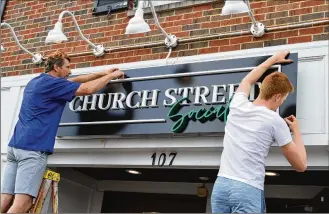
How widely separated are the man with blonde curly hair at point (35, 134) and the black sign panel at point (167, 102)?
1.91 feet

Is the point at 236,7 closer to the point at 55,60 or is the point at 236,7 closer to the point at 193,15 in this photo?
the point at 193,15

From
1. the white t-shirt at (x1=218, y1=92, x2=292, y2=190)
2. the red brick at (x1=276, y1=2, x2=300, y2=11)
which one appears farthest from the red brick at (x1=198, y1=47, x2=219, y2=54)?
the white t-shirt at (x1=218, y1=92, x2=292, y2=190)

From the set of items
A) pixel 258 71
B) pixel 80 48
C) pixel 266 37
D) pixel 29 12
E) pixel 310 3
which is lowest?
pixel 258 71

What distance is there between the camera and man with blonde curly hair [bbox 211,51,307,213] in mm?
2828

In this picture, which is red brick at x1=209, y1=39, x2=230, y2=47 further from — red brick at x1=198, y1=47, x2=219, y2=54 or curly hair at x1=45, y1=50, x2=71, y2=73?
curly hair at x1=45, y1=50, x2=71, y2=73

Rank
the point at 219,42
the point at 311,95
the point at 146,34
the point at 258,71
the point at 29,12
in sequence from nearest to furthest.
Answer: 1. the point at 258,71
2. the point at 311,95
3. the point at 219,42
4. the point at 146,34
5. the point at 29,12

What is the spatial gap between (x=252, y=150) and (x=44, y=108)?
2.09 meters

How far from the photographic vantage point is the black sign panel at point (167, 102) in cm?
452

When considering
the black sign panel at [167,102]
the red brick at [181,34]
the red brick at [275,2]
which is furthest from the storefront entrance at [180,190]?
the red brick at [275,2]

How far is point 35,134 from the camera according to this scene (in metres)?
4.11

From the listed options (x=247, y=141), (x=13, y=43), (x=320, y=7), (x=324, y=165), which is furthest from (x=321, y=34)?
(x=13, y=43)

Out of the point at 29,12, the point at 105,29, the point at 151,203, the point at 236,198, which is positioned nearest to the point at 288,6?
the point at 105,29

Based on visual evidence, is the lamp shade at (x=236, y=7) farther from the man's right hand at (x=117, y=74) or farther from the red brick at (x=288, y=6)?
the man's right hand at (x=117, y=74)

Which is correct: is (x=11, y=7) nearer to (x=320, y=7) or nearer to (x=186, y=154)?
(x=186, y=154)
